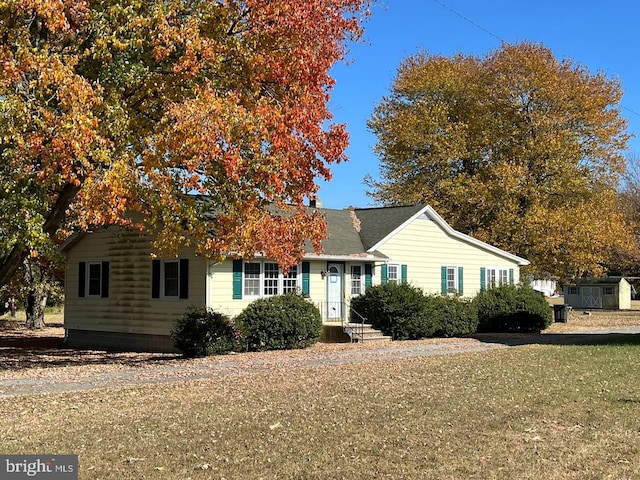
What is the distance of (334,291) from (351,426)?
626 inches

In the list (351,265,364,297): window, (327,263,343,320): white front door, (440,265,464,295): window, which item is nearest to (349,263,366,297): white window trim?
(351,265,364,297): window

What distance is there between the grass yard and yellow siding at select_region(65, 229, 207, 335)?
7390 mm

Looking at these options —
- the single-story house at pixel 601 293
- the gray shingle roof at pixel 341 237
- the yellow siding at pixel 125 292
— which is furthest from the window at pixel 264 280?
the single-story house at pixel 601 293

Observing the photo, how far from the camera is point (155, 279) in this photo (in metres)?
22.6

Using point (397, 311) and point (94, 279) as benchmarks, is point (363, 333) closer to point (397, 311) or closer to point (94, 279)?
point (397, 311)

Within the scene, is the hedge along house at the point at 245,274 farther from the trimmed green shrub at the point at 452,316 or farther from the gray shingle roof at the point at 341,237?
the trimmed green shrub at the point at 452,316

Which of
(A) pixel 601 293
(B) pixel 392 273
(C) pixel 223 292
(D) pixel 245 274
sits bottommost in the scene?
(A) pixel 601 293

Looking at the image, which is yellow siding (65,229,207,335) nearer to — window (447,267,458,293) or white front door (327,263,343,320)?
white front door (327,263,343,320)

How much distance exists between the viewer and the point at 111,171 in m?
13.6

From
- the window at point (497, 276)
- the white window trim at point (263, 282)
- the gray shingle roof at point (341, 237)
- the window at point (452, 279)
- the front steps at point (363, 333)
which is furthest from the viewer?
the window at point (497, 276)

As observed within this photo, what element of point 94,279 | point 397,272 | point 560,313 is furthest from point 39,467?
point 560,313

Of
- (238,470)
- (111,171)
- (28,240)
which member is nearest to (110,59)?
(111,171)

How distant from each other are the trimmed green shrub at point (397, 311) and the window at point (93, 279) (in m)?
8.73

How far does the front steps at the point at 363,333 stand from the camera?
2359cm
